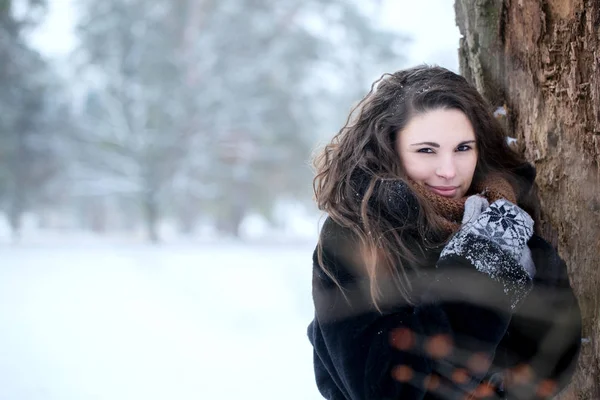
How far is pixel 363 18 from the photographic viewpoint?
1933cm

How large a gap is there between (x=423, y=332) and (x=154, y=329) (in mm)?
6226

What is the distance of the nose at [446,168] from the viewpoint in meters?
1.51

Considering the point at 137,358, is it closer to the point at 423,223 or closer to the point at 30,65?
the point at 423,223

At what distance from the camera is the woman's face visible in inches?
60.4

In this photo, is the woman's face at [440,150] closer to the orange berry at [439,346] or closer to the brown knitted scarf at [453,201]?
the brown knitted scarf at [453,201]

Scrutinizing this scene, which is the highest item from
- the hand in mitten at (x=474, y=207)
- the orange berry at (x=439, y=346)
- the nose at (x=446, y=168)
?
the nose at (x=446, y=168)

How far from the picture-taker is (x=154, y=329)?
7.11 metres

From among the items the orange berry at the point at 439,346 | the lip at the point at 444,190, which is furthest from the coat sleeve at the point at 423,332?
the lip at the point at 444,190

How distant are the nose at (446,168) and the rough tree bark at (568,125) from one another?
31cm

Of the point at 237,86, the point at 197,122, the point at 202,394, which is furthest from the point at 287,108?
the point at 202,394

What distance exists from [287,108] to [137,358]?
1416 cm

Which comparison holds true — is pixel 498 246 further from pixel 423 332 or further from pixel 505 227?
pixel 423 332

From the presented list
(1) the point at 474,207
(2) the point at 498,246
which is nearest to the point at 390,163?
(1) the point at 474,207

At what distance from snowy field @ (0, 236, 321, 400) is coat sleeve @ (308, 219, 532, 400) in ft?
10.8
